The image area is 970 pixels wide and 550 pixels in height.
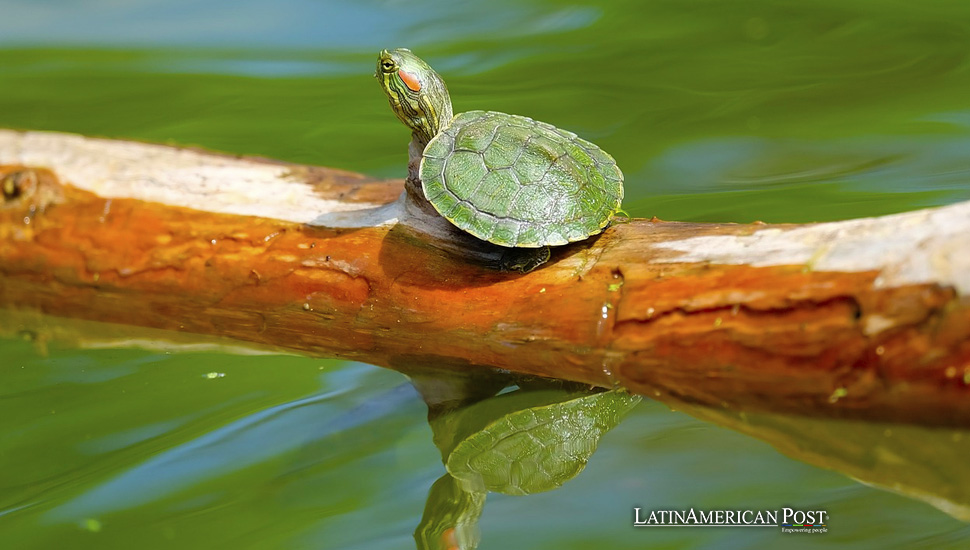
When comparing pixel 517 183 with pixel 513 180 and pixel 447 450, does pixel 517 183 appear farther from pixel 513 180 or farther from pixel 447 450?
pixel 447 450

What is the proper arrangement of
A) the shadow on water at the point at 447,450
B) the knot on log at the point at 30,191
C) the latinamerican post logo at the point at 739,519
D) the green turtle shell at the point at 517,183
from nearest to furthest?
1. the latinamerican post logo at the point at 739,519
2. the shadow on water at the point at 447,450
3. the green turtle shell at the point at 517,183
4. the knot on log at the point at 30,191

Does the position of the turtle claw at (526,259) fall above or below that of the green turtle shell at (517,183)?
below

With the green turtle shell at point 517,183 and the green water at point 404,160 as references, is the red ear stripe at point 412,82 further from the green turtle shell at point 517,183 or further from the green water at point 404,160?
the green water at point 404,160

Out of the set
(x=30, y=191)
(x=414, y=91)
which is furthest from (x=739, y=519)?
(x=30, y=191)

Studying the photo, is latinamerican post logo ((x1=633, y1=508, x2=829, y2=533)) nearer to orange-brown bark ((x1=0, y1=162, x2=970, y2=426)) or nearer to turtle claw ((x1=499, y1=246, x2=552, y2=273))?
orange-brown bark ((x1=0, y1=162, x2=970, y2=426))

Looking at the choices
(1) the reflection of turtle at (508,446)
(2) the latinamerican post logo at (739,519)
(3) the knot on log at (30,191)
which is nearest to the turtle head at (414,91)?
(1) the reflection of turtle at (508,446)

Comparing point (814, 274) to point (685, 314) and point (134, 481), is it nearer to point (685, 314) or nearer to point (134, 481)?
point (685, 314)
